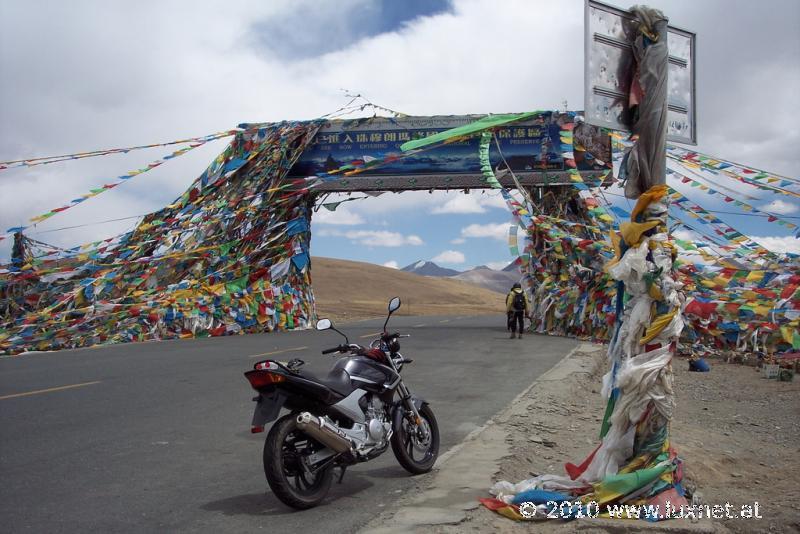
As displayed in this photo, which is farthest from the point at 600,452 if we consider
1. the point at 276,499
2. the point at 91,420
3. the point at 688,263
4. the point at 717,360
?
the point at 717,360

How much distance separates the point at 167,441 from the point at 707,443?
5.53 metres

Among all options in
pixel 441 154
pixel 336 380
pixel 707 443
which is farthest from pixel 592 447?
pixel 441 154

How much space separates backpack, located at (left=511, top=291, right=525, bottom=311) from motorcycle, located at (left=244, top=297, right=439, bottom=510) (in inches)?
576

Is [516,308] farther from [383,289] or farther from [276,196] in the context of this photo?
[383,289]

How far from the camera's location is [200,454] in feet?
22.9

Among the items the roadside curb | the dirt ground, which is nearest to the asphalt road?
the roadside curb

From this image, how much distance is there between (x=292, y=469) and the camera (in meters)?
5.32

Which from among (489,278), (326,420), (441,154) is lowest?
(489,278)

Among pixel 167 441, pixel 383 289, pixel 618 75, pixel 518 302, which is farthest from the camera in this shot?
pixel 383 289

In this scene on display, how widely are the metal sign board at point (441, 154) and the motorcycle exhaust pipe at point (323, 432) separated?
Result: 63.4ft

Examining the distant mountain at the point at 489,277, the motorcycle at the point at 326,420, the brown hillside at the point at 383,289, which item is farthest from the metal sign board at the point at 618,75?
the distant mountain at the point at 489,277

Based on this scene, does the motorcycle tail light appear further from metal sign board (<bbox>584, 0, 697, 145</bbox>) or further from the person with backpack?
the person with backpack

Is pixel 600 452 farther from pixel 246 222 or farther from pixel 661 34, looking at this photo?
pixel 246 222

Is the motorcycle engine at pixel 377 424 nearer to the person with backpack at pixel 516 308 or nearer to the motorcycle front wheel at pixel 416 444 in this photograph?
the motorcycle front wheel at pixel 416 444
